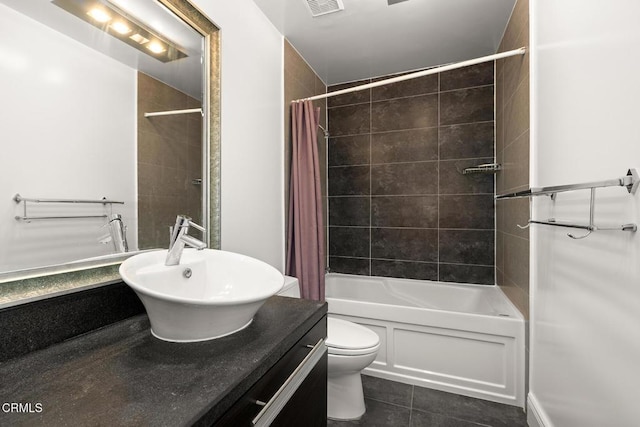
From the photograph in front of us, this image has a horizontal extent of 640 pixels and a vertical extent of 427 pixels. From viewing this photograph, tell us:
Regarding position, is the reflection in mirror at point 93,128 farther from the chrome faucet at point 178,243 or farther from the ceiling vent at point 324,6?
the ceiling vent at point 324,6

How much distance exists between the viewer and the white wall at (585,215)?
2.71 feet

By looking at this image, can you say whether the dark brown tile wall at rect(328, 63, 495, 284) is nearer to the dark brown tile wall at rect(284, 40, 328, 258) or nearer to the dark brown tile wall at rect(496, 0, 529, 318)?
the dark brown tile wall at rect(496, 0, 529, 318)

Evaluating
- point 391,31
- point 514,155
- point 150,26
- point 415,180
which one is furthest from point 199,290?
point 415,180

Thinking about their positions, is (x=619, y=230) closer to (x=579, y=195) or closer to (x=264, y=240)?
(x=579, y=195)

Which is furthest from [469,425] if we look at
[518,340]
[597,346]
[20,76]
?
[20,76]

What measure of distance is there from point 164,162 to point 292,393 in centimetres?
103

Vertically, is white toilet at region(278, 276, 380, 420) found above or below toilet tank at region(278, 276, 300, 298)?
below

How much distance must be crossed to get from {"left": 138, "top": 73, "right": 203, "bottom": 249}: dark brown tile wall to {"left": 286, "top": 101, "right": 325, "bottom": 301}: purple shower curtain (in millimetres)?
822

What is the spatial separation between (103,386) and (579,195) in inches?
60.0

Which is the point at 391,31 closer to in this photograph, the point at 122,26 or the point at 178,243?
the point at 122,26

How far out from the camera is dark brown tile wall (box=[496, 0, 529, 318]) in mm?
1674

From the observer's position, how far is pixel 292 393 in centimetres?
83

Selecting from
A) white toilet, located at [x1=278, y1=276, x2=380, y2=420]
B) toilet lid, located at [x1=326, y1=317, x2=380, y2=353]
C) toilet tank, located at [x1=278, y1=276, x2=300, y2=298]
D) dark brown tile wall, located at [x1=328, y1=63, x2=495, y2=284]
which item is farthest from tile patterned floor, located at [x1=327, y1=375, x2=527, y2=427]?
dark brown tile wall, located at [x1=328, y1=63, x2=495, y2=284]

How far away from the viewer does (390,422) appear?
5.31 ft
